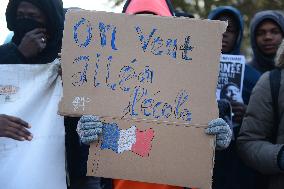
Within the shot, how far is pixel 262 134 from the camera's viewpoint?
111 inches

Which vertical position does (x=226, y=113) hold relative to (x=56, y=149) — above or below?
above

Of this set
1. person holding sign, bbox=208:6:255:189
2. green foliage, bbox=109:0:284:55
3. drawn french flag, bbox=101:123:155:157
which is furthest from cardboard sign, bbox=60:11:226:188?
green foliage, bbox=109:0:284:55

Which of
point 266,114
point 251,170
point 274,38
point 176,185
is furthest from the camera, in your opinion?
point 274,38

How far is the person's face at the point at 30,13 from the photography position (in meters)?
3.01

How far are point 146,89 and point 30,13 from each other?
0.89 meters

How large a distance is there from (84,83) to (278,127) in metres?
1.02

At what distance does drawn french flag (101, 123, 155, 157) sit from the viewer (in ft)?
8.29

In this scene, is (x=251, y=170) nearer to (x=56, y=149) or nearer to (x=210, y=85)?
(x=210, y=85)

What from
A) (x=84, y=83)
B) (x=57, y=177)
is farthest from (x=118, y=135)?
(x=57, y=177)

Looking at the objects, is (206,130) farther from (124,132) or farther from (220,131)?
(124,132)

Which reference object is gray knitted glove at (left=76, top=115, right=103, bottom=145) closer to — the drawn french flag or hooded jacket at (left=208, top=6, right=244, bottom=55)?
the drawn french flag

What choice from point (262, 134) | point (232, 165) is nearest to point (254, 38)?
point (232, 165)

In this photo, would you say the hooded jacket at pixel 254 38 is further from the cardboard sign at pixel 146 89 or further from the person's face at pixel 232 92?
the cardboard sign at pixel 146 89

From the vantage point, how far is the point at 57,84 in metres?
2.87
